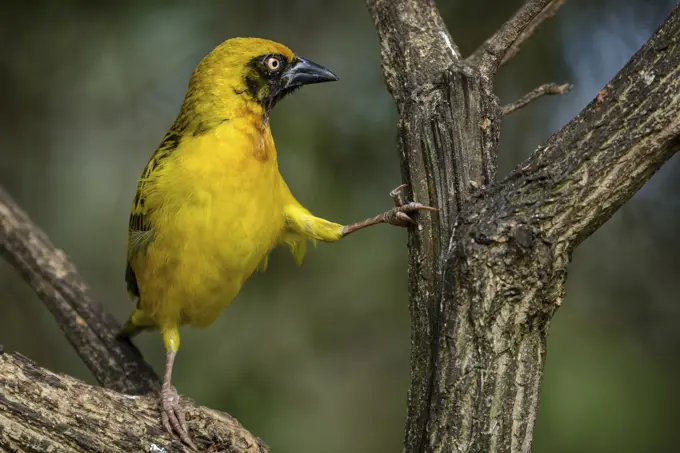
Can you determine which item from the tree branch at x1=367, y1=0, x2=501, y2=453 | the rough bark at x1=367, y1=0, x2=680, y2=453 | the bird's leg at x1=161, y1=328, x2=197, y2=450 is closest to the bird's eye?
the tree branch at x1=367, y1=0, x2=501, y2=453

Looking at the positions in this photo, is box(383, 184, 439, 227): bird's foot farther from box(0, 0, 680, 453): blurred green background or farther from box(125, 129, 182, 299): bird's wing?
box(0, 0, 680, 453): blurred green background

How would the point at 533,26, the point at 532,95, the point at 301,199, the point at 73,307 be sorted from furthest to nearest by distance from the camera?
the point at 301,199, the point at 73,307, the point at 533,26, the point at 532,95

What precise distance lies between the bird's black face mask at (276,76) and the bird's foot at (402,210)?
960 mm

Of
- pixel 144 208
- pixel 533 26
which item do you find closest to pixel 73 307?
pixel 144 208

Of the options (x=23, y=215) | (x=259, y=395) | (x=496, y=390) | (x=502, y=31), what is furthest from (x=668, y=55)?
(x=259, y=395)

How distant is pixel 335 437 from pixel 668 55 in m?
4.09

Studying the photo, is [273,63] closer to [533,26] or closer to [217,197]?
[217,197]

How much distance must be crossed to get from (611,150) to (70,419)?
76.0 inches

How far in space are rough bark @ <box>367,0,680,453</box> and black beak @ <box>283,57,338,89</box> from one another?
1279 mm

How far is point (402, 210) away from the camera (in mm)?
2850

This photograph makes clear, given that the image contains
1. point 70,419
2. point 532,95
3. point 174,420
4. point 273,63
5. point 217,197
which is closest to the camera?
point 70,419

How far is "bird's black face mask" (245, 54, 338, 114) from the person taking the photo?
3658 millimetres

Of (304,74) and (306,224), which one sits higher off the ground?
(304,74)

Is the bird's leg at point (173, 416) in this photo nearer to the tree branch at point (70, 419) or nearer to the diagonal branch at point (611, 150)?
the tree branch at point (70, 419)
